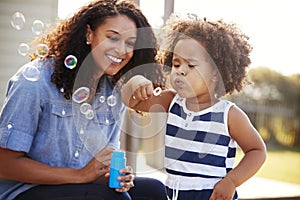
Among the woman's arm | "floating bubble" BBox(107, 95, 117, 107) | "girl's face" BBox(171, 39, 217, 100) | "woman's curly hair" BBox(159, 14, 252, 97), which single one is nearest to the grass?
"woman's curly hair" BBox(159, 14, 252, 97)

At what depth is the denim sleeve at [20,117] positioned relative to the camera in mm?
2080

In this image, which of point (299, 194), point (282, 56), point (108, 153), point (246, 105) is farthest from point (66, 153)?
point (246, 105)

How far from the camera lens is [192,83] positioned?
7.99ft

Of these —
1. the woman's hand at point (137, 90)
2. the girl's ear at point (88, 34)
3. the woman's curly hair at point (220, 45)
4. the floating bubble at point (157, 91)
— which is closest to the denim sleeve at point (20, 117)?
the girl's ear at point (88, 34)

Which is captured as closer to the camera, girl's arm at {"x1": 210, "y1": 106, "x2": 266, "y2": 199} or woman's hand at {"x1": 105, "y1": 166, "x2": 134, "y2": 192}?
woman's hand at {"x1": 105, "y1": 166, "x2": 134, "y2": 192}

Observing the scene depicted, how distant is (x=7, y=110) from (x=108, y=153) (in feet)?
1.16

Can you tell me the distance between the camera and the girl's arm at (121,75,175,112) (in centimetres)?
236

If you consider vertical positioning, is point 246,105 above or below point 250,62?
below

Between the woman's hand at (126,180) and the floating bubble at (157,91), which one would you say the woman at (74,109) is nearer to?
the woman's hand at (126,180)

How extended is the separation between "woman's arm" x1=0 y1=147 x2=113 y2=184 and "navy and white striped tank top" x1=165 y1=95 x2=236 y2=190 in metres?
0.38

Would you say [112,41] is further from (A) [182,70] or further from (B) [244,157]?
(B) [244,157]

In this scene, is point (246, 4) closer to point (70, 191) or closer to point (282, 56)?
point (282, 56)

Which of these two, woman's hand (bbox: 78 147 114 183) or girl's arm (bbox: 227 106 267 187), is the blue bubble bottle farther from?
girl's arm (bbox: 227 106 267 187)

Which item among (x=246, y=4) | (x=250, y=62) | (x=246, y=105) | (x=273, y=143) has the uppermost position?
(x=246, y=4)
